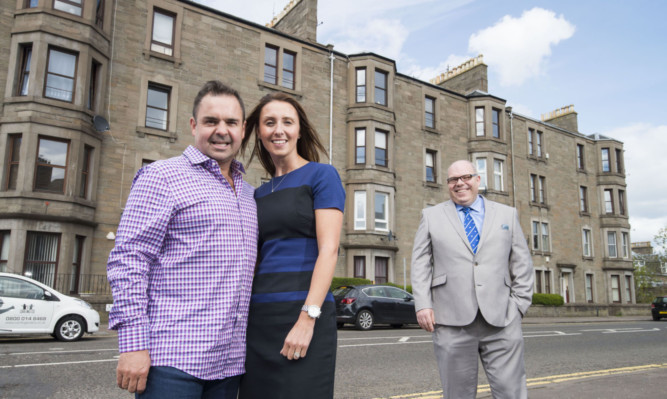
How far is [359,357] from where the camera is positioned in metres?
8.77

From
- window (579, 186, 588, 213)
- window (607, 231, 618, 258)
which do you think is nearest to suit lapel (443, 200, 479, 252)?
window (579, 186, 588, 213)

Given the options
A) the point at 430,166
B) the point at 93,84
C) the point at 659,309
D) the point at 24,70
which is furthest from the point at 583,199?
the point at 24,70

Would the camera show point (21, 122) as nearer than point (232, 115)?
No

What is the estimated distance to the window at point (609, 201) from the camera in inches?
1475

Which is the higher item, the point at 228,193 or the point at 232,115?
the point at 232,115

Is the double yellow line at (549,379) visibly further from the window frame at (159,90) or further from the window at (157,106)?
the window at (157,106)

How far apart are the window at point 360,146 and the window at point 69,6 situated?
43.6 ft

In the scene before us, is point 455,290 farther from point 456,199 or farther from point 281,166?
point 281,166

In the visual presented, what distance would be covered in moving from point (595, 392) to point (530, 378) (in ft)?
5.59

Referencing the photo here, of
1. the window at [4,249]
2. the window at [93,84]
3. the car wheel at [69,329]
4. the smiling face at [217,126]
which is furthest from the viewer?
the window at [93,84]

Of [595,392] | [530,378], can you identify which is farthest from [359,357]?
[595,392]

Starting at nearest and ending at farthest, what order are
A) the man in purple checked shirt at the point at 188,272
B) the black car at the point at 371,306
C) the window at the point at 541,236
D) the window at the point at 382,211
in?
1. the man in purple checked shirt at the point at 188,272
2. the black car at the point at 371,306
3. the window at the point at 382,211
4. the window at the point at 541,236

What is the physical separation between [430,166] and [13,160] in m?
20.3

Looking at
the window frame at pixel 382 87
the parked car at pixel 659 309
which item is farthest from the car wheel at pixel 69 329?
the parked car at pixel 659 309
